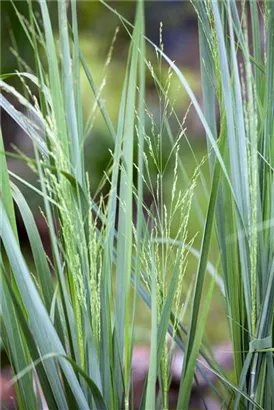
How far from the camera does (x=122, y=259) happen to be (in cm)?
48

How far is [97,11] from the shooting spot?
2131 mm

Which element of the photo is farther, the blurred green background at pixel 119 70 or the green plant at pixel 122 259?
the blurred green background at pixel 119 70

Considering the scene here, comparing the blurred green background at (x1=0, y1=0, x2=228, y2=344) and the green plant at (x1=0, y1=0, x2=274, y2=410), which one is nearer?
the green plant at (x1=0, y1=0, x2=274, y2=410)

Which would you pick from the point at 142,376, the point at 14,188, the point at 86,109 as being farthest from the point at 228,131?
the point at 86,109

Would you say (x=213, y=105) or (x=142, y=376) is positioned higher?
(x=213, y=105)

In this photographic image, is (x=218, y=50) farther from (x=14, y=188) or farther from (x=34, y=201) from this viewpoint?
(x=34, y=201)

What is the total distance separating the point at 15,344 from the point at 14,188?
121 mm

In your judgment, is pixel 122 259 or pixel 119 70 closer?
pixel 122 259

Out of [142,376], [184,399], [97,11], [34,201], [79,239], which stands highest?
[97,11]

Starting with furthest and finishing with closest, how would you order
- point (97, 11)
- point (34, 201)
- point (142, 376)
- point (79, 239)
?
point (97, 11), point (34, 201), point (142, 376), point (79, 239)

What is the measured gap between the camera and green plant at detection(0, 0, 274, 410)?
0.42 m

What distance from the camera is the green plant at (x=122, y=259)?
42cm

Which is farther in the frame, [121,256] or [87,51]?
[87,51]

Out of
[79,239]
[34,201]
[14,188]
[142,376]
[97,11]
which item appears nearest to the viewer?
[79,239]
